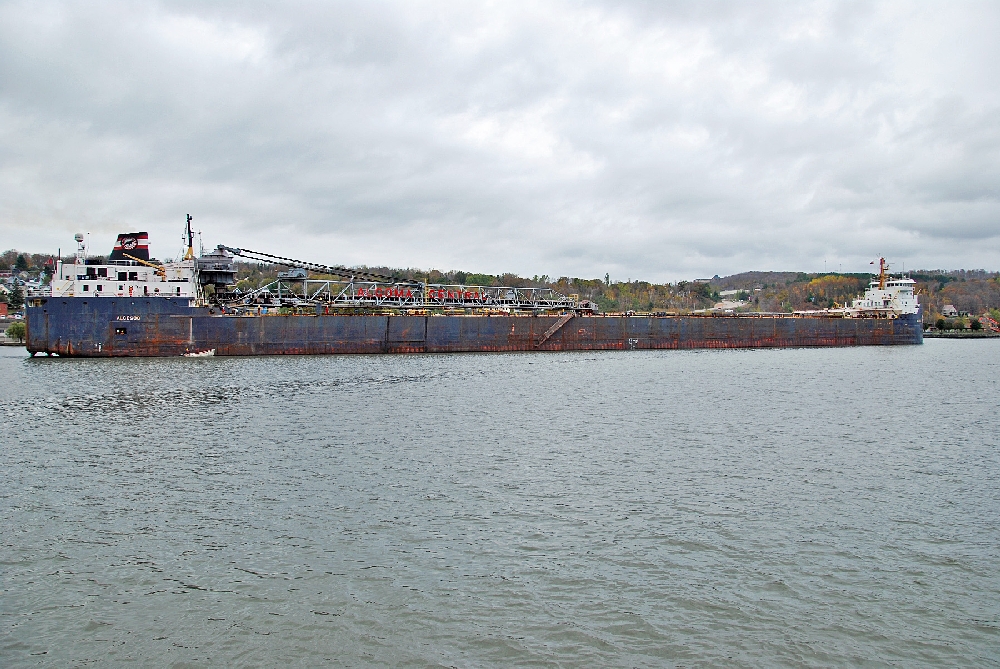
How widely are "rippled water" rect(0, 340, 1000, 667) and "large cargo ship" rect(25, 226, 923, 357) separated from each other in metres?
21.1

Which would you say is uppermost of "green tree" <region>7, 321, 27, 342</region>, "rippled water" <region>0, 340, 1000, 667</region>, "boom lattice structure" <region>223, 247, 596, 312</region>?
"boom lattice structure" <region>223, 247, 596, 312</region>

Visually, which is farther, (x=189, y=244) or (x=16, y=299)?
(x=16, y=299)

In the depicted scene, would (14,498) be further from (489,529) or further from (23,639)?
(489,529)

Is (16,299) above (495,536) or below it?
above

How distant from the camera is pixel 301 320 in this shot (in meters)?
50.2

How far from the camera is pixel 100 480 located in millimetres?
16125

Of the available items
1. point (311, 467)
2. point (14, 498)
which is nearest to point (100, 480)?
point (14, 498)

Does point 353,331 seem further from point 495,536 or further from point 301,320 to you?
point 495,536

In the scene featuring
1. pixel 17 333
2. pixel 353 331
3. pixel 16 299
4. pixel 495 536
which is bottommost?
pixel 495 536

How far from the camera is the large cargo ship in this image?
152 feet

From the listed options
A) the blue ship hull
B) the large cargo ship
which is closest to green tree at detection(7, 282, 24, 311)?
the large cargo ship

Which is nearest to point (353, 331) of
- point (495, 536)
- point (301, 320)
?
point (301, 320)

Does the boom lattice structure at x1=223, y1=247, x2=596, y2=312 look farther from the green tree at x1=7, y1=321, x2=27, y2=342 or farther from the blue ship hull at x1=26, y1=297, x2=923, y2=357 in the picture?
the green tree at x1=7, y1=321, x2=27, y2=342

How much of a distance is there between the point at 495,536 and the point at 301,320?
40630 mm
